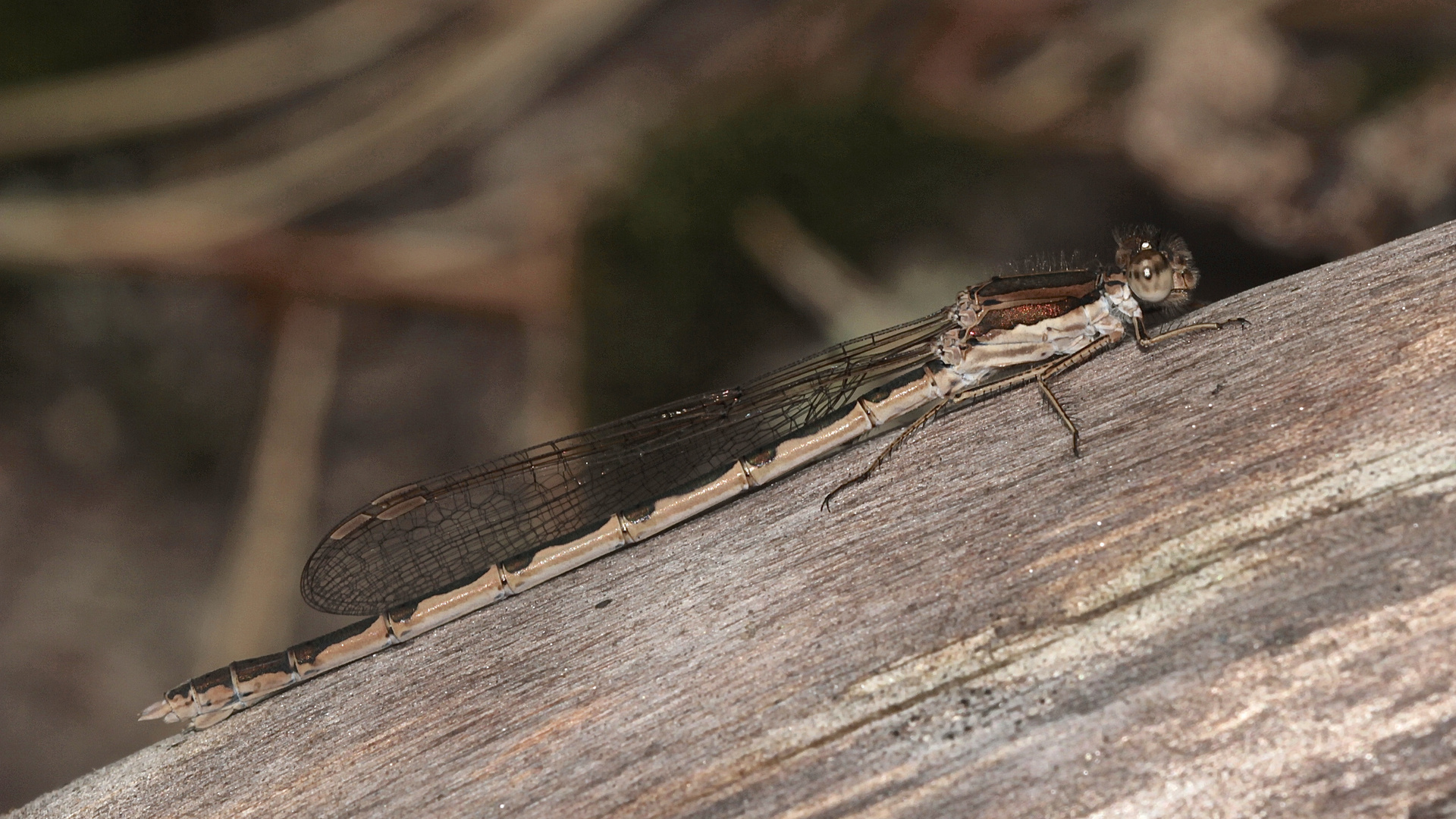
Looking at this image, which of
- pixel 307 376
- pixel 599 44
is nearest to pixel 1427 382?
pixel 599 44

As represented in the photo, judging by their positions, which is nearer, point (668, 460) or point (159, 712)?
point (159, 712)

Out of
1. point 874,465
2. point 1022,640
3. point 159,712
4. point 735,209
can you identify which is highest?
point 735,209

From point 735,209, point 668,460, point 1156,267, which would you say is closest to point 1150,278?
point 1156,267

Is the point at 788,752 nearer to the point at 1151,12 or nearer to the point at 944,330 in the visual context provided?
the point at 944,330

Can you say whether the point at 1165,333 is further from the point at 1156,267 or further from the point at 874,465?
the point at 874,465

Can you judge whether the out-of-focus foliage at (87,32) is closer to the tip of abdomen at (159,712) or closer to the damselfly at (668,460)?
the damselfly at (668,460)

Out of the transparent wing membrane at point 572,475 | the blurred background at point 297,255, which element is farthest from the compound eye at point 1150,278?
the blurred background at point 297,255
